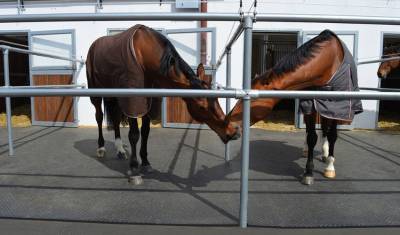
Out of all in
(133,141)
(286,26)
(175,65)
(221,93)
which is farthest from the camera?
(286,26)

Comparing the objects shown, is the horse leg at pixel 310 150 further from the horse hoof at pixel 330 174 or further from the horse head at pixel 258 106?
the horse head at pixel 258 106

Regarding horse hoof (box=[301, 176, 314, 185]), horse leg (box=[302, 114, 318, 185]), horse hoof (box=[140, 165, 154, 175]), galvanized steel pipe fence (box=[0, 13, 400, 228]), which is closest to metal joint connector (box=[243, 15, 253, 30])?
galvanized steel pipe fence (box=[0, 13, 400, 228])

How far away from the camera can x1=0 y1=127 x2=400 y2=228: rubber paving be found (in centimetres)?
241

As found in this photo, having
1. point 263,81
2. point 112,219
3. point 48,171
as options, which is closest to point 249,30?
point 263,81

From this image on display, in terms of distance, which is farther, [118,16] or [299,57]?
[299,57]

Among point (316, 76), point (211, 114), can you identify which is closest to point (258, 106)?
point (211, 114)

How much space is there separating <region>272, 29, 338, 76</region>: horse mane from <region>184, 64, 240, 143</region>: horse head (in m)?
0.61

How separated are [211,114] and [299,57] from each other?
987 millimetres

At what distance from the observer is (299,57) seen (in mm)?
3035

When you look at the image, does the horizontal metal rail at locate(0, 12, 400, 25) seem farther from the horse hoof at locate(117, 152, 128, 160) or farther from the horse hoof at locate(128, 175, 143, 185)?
the horse hoof at locate(117, 152, 128, 160)

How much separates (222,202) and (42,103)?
18.6 feet

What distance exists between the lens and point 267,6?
21.9 ft

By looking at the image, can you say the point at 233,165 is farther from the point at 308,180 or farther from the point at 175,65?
the point at 175,65

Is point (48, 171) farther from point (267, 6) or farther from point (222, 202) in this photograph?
point (267, 6)
